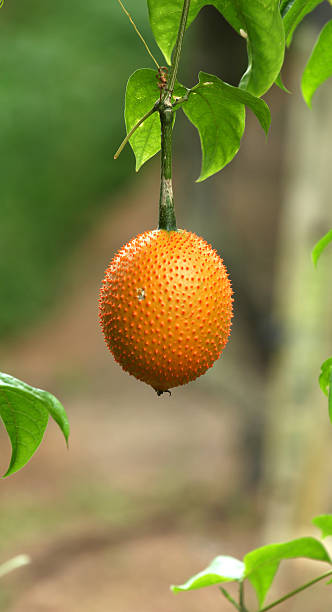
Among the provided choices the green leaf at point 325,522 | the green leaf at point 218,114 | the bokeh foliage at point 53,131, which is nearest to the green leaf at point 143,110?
the green leaf at point 218,114

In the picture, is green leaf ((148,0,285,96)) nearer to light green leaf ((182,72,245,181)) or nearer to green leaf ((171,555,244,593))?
A: light green leaf ((182,72,245,181))

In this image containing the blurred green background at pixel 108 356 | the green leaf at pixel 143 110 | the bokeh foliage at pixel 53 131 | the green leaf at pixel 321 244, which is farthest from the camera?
the bokeh foliage at pixel 53 131

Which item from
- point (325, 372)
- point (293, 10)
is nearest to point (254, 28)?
point (293, 10)

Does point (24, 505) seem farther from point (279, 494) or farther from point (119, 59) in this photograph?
point (119, 59)

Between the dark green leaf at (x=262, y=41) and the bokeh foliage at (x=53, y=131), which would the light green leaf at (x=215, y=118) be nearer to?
the dark green leaf at (x=262, y=41)

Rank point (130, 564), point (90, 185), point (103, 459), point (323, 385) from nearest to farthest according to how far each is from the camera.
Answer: point (323, 385) < point (130, 564) < point (103, 459) < point (90, 185)

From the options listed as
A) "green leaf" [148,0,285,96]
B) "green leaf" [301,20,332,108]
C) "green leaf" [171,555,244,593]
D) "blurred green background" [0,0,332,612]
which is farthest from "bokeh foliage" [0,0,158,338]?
"green leaf" [171,555,244,593]

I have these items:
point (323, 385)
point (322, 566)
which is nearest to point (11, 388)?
point (323, 385)
